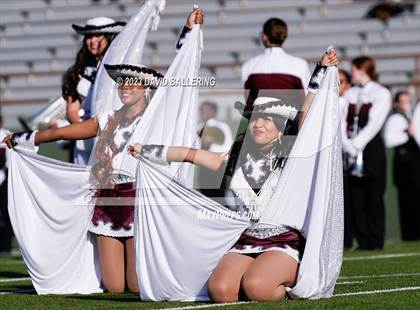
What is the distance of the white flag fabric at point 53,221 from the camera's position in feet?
23.7

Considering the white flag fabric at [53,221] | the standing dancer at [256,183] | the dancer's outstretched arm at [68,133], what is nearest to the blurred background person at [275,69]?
the dancer's outstretched arm at [68,133]

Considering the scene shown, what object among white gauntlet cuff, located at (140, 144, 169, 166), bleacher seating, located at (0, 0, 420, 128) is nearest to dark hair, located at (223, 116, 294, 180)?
white gauntlet cuff, located at (140, 144, 169, 166)

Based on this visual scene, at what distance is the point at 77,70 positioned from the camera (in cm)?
867

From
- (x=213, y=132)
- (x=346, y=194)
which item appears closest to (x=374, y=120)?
(x=346, y=194)

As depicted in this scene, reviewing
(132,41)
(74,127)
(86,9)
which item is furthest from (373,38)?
(74,127)

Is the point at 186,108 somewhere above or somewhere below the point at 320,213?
above

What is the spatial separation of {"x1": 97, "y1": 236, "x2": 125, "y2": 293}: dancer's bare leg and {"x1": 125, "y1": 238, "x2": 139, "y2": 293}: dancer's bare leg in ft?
0.14

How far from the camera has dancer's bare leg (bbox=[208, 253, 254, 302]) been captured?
6.09m

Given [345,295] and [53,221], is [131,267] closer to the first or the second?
[53,221]

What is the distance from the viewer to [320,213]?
6.13 metres

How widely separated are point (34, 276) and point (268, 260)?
1879mm

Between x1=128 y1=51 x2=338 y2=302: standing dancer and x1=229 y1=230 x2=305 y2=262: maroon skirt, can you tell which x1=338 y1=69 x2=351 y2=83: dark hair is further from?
x1=229 y1=230 x2=305 y2=262: maroon skirt

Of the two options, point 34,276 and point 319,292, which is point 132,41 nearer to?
point 34,276

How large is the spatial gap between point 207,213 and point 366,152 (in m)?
5.15
